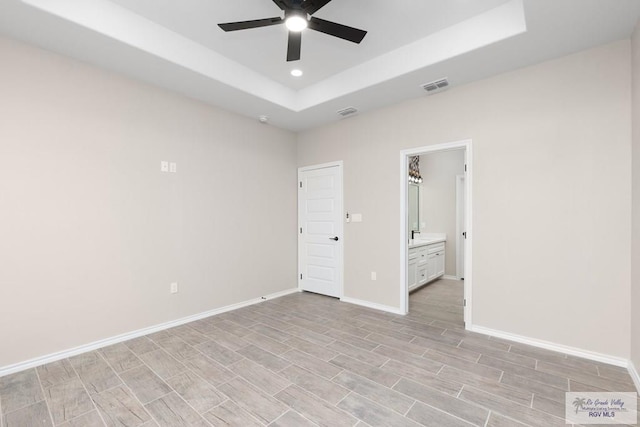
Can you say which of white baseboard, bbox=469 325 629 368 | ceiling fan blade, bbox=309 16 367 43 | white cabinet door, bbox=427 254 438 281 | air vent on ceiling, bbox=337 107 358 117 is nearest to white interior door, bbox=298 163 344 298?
air vent on ceiling, bbox=337 107 358 117

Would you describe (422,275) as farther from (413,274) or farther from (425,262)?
(413,274)

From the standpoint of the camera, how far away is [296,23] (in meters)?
2.16

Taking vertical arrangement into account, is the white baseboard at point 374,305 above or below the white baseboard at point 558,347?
below

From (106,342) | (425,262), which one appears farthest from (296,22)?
(425,262)

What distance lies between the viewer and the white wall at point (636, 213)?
227cm

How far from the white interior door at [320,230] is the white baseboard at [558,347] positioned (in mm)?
2092

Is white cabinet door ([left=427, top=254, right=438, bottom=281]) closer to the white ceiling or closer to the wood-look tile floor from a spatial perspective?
the wood-look tile floor

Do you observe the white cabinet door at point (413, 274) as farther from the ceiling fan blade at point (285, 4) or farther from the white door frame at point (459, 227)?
the ceiling fan blade at point (285, 4)

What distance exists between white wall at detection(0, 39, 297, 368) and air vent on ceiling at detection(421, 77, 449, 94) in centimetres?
255

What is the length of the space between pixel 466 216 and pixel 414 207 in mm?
2917

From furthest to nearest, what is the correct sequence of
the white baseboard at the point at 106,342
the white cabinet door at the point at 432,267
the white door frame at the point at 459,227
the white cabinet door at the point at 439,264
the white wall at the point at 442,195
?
the white wall at the point at 442,195 < the white door frame at the point at 459,227 < the white cabinet door at the point at 439,264 < the white cabinet door at the point at 432,267 < the white baseboard at the point at 106,342

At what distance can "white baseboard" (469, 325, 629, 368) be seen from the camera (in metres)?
2.53

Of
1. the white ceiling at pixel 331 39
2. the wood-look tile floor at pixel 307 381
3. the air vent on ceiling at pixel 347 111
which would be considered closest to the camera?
the wood-look tile floor at pixel 307 381

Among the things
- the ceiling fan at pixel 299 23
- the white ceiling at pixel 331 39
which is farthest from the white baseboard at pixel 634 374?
the ceiling fan at pixel 299 23
